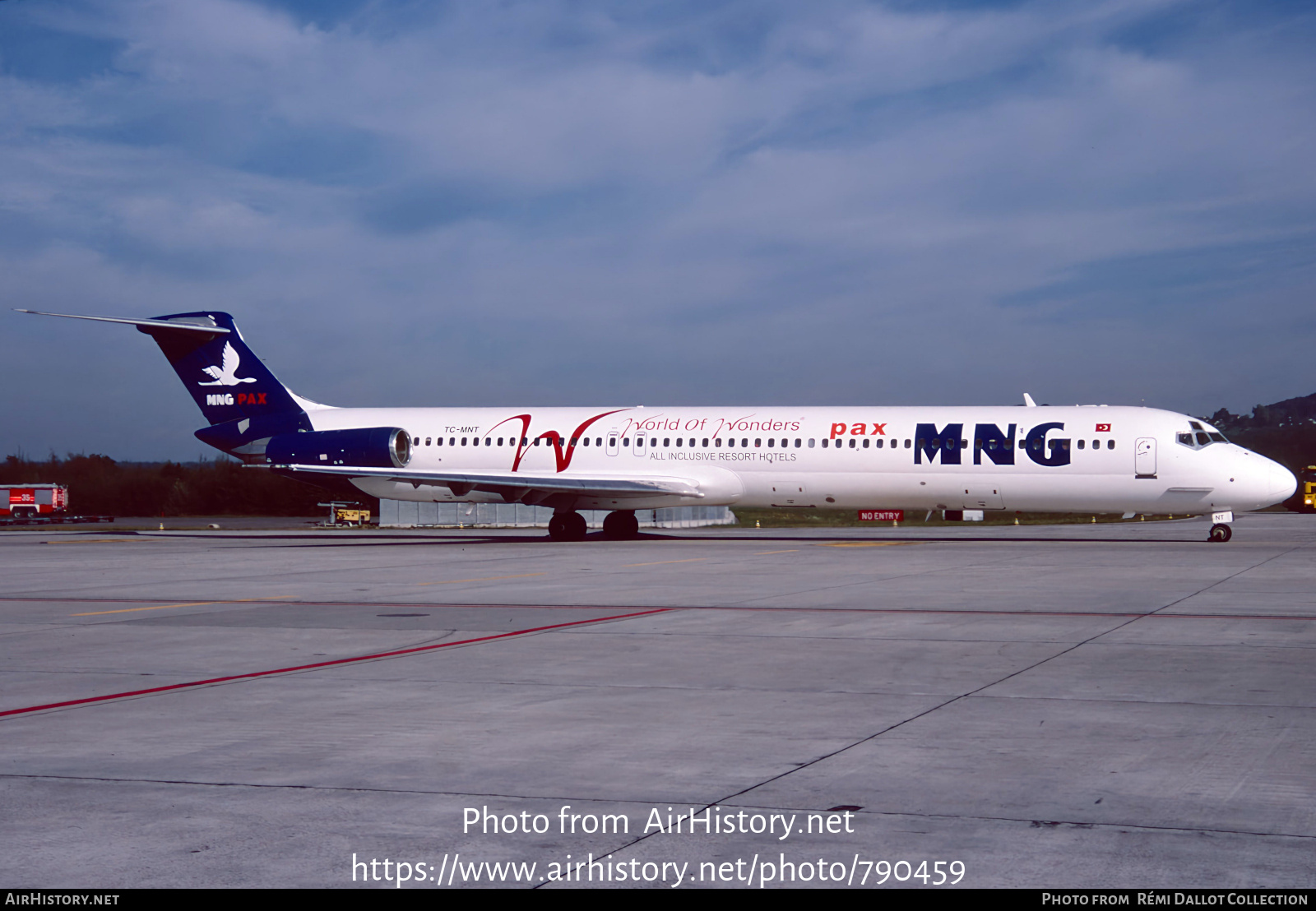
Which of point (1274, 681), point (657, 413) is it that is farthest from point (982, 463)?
point (1274, 681)

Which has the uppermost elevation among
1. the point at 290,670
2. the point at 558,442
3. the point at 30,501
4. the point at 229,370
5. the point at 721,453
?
the point at 229,370

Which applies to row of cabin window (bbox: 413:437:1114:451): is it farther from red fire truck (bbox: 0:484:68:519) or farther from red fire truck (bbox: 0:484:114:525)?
red fire truck (bbox: 0:484:68:519)

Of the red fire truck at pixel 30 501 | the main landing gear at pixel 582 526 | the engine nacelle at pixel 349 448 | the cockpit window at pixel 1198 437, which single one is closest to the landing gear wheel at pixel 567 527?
the main landing gear at pixel 582 526

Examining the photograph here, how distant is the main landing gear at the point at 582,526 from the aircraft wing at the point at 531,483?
0.97m

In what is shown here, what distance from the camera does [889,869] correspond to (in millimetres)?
4688

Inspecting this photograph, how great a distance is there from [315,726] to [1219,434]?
25.8 m

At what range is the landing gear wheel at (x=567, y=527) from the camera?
32.7 metres

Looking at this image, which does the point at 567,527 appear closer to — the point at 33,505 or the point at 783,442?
the point at 783,442

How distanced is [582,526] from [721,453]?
461 centimetres

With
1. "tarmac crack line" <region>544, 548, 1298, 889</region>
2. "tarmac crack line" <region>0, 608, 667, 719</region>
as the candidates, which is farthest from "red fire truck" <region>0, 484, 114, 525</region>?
"tarmac crack line" <region>544, 548, 1298, 889</region>

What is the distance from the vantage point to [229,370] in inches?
1394

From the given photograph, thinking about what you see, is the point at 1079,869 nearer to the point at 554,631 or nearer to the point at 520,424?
the point at 554,631

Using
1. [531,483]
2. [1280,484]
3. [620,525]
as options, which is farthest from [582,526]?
[1280,484]

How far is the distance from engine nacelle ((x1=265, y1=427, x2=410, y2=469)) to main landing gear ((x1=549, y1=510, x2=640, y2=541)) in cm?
487
